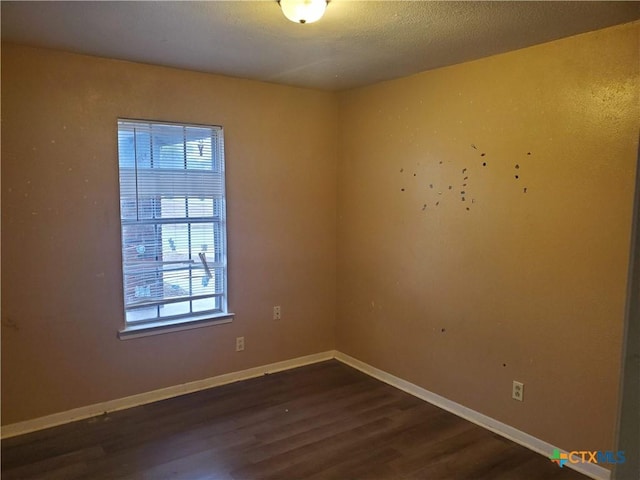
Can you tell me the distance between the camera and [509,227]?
2709mm

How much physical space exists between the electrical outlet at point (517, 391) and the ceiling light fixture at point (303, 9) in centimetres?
235

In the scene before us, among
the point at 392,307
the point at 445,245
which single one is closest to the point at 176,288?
the point at 392,307

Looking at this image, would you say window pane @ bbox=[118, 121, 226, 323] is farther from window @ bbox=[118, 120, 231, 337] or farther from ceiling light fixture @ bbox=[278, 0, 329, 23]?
ceiling light fixture @ bbox=[278, 0, 329, 23]

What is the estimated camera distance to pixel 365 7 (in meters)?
2.03

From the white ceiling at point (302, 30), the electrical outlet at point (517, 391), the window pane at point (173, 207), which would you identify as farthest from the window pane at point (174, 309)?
the electrical outlet at point (517, 391)

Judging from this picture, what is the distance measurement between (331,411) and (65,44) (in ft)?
9.33

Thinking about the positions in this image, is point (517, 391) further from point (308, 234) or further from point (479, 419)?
point (308, 234)

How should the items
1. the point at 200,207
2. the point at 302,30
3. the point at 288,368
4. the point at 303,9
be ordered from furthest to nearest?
1. the point at 288,368
2. the point at 200,207
3. the point at 302,30
4. the point at 303,9

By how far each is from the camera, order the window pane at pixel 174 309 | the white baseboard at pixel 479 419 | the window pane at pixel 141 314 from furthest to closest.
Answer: the window pane at pixel 174 309, the window pane at pixel 141 314, the white baseboard at pixel 479 419

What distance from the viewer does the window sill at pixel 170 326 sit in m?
3.12

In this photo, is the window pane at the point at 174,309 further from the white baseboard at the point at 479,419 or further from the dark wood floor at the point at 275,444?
the white baseboard at the point at 479,419

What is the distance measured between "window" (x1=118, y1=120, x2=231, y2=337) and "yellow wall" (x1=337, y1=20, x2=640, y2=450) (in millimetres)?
1239

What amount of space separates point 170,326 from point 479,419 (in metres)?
2.24

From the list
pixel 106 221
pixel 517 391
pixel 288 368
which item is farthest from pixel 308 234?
pixel 517 391
